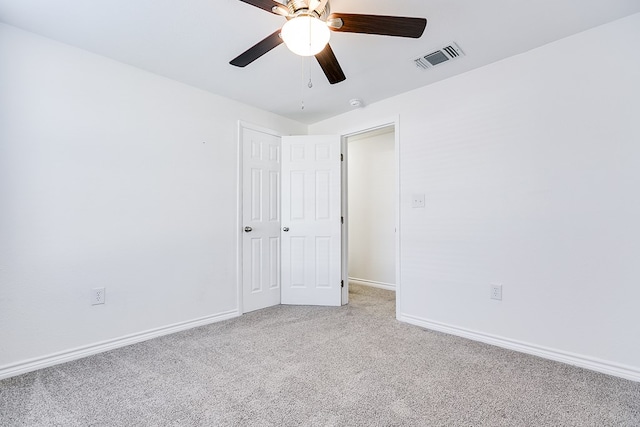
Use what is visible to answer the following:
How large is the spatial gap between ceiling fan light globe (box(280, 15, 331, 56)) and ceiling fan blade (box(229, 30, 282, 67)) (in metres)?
0.12

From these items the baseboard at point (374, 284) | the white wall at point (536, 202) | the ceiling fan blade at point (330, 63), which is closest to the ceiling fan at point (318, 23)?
A: the ceiling fan blade at point (330, 63)

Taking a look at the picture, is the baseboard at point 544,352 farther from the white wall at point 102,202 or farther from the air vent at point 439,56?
the air vent at point 439,56

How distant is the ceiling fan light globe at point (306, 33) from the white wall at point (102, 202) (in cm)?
173

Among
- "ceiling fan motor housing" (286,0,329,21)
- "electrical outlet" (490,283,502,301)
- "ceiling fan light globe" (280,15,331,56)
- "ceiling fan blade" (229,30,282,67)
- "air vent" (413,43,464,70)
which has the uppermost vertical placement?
"air vent" (413,43,464,70)

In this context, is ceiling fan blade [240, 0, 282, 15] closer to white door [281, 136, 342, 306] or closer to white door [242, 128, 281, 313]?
white door [242, 128, 281, 313]

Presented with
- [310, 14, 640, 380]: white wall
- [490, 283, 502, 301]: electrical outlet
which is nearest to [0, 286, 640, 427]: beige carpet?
[310, 14, 640, 380]: white wall

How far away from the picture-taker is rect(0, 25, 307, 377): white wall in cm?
202

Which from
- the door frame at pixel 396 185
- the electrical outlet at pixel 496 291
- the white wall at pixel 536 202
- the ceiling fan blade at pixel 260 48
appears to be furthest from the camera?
the door frame at pixel 396 185

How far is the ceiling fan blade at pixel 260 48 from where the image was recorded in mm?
1634

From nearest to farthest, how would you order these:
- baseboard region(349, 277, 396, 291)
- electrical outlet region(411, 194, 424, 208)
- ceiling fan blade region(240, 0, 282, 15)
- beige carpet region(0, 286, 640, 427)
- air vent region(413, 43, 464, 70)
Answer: ceiling fan blade region(240, 0, 282, 15) < beige carpet region(0, 286, 640, 427) < air vent region(413, 43, 464, 70) < electrical outlet region(411, 194, 424, 208) < baseboard region(349, 277, 396, 291)

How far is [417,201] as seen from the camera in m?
2.94

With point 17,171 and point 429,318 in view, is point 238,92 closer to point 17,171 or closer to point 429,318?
point 17,171

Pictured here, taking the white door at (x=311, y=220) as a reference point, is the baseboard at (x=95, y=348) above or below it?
below

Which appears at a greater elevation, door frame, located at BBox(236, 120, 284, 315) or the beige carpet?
door frame, located at BBox(236, 120, 284, 315)
